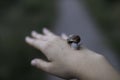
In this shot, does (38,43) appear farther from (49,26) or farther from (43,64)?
(49,26)

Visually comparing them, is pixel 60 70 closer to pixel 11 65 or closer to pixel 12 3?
pixel 11 65

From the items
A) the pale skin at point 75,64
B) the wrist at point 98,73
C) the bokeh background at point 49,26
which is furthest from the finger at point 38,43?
the bokeh background at point 49,26

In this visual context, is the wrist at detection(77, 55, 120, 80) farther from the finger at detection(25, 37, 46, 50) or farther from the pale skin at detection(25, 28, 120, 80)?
the finger at detection(25, 37, 46, 50)

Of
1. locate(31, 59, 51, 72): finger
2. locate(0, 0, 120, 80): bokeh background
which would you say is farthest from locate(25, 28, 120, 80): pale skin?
locate(0, 0, 120, 80): bokeh background

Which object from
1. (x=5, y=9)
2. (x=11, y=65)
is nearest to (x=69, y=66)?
(x=11, y=65)

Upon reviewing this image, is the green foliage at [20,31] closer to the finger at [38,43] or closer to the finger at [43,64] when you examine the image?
the finger at [38,43]
